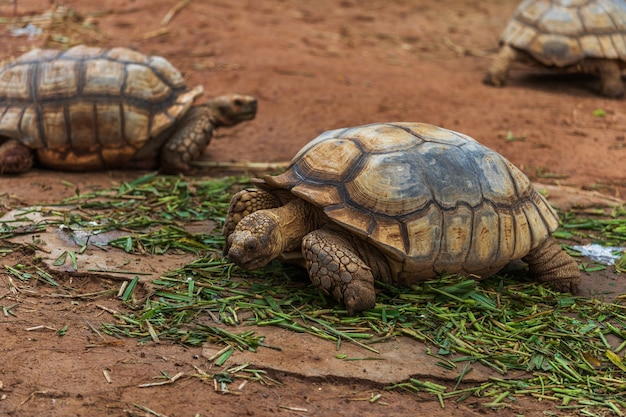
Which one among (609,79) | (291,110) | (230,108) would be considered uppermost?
(230,108)

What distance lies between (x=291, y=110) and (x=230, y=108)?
1.42 m

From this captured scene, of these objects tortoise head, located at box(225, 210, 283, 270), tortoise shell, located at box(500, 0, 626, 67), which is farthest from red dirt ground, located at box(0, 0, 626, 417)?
tortoise head, located at box(225, 210, 283, 270)

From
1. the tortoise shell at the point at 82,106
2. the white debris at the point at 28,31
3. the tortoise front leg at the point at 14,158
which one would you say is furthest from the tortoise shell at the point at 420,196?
the white debris at the point at 28,31

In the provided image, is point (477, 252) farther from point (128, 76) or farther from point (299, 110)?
point (299, 110)

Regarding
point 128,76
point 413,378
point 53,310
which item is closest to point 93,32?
point 128,76

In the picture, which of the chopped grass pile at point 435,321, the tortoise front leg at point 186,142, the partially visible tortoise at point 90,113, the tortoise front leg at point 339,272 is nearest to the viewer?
the chopped grass pile at point 435,321

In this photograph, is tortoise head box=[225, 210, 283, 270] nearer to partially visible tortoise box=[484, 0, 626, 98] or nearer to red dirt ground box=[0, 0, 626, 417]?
red dirt ground box=[0, 0, 626, 417]

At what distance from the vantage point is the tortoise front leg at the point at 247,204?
15.0 ft

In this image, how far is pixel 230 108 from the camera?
7.31 metres

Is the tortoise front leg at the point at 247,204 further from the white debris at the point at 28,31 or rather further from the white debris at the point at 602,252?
the white debris at the point at 28,31

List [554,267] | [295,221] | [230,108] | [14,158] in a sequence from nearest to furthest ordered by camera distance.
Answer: [295,221], [554,267], [14,158], [230,108]

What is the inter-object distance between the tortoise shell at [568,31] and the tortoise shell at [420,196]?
6246 millimetres

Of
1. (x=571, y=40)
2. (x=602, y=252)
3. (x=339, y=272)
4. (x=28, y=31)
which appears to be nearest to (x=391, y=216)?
(x=339, y=272)

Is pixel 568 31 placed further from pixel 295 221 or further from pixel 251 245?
pixel 251 245
